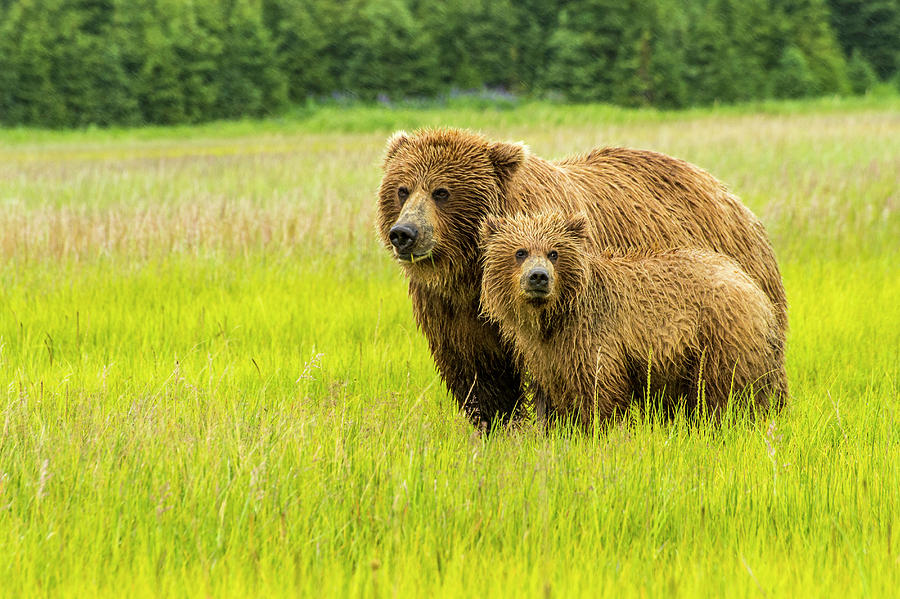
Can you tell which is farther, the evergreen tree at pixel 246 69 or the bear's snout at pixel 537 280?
the evergreen tree at pixel 246 69

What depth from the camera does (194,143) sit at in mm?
30125

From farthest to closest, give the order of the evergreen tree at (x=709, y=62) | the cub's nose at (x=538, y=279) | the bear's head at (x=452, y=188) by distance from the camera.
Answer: the evergreen tree at (x=709, y=62)
the bear's head at (x=452, y=188)
the cub's nose at (x=538, y=279)

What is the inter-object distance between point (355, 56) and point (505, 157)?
4070 centimetres

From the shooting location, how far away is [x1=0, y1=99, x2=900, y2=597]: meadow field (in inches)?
106

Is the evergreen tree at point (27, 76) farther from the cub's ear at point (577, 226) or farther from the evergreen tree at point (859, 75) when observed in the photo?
the evergreen tree at point (859, 75)

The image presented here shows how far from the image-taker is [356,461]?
339cm

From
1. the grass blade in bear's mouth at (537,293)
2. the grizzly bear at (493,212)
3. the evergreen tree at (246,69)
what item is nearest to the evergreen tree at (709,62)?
the evergreen tree at (246,69)

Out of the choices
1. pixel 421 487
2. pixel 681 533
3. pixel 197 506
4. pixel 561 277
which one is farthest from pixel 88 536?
pixel 561 277

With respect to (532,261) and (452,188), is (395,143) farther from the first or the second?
(532,261)

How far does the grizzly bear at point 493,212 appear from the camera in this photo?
173 inches

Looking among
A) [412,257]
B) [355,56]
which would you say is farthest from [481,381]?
[355,56]

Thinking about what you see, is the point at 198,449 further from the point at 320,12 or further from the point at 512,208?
the point at 320,12

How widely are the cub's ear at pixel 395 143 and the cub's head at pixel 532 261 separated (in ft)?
2.48

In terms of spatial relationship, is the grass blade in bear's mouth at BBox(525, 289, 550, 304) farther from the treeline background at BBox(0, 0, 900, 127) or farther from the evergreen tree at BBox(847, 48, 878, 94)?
the evergreen tree at BBox(847, 48, 878, 94)
